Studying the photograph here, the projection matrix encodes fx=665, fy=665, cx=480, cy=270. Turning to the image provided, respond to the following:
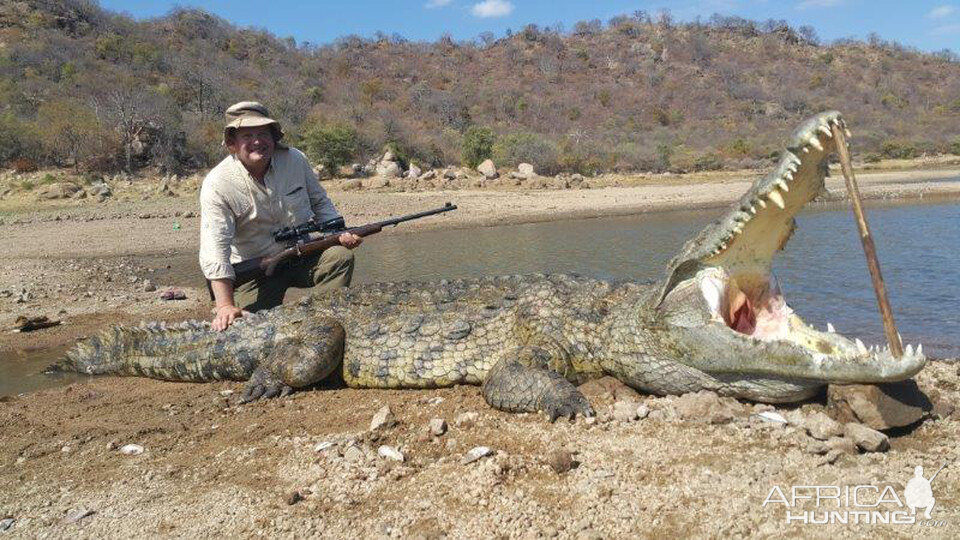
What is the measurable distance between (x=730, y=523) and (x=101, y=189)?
19998mm

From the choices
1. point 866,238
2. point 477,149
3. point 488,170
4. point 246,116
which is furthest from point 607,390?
point 477,149

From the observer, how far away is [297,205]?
209 inches

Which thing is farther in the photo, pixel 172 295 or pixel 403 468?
pixel 172 295

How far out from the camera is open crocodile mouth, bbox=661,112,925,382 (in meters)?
2.81

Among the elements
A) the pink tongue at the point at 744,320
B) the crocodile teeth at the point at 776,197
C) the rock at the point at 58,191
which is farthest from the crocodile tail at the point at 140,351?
the rock at the point at 58,191

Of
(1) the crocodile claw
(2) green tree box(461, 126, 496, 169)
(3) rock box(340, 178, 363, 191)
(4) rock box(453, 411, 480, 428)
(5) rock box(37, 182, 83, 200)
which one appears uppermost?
(2) green tree box(461, 126, 496, 169)

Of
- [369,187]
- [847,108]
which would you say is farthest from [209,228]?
[847,108]

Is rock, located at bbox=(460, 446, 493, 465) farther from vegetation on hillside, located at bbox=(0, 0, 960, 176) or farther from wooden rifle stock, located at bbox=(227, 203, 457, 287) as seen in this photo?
vegetation on hillside, located at bbox=(0, 0, 960, 176)

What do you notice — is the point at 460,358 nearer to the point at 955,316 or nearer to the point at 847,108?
the point at 955,316

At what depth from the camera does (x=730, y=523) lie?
7.40 feet

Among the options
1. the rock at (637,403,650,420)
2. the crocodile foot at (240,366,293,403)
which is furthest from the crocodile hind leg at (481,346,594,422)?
the crocodile foot at (240,366,293,403)

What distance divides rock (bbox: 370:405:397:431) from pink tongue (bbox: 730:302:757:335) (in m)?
1.84

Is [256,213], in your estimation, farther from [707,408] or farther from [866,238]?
[866,238]

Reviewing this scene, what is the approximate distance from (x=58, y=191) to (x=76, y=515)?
18102 millimetres
